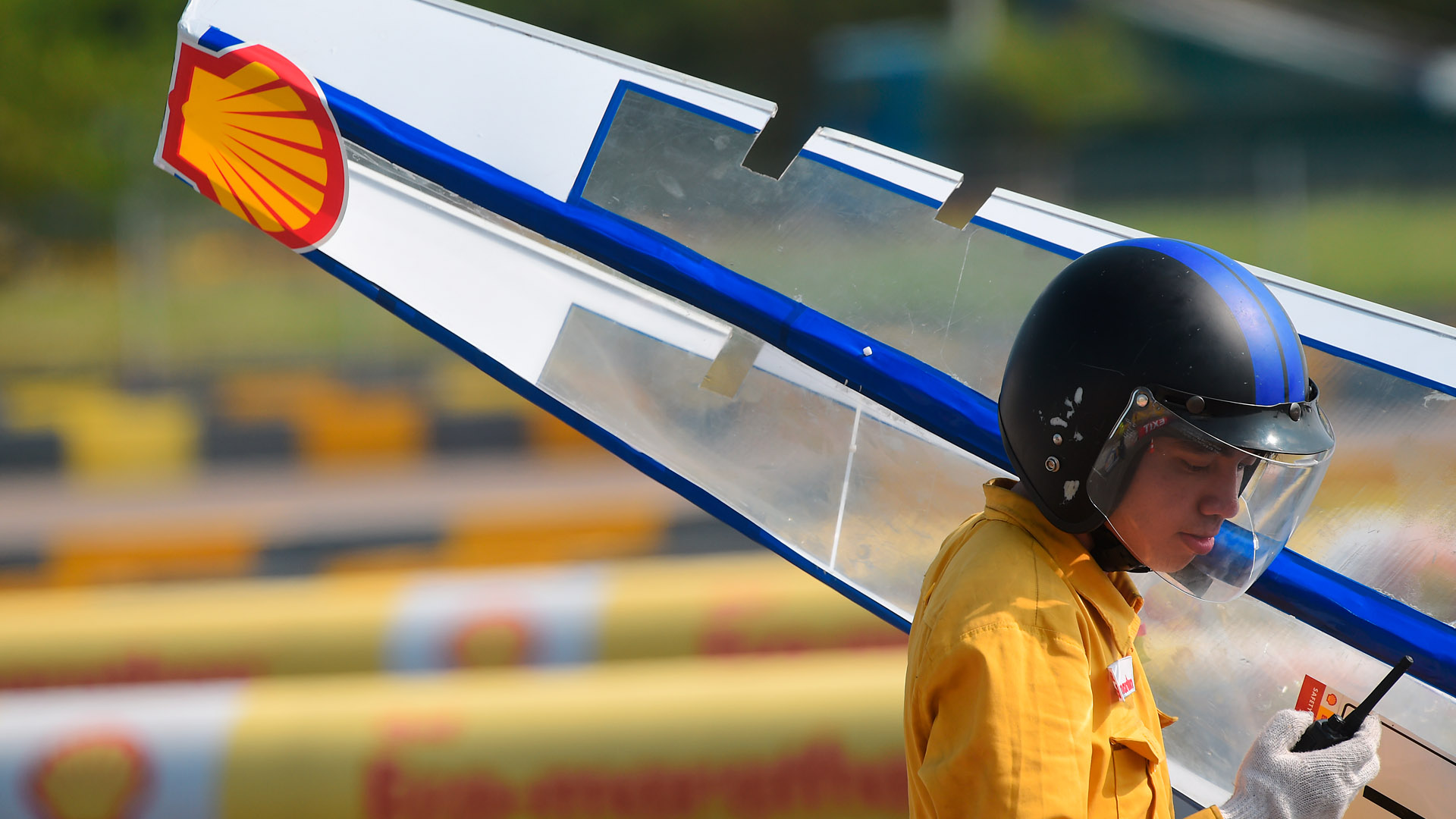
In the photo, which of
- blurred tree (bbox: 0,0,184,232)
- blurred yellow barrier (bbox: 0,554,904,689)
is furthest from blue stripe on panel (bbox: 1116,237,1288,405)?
blurred tree (bbox: 0,0,184,232)

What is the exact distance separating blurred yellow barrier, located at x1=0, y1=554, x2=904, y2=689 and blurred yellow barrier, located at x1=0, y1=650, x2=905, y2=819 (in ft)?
2.74

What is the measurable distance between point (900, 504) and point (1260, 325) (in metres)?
0.81

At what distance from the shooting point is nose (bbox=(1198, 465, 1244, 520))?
1.34 metres

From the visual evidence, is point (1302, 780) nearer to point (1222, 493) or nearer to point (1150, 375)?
point (1222, 493)

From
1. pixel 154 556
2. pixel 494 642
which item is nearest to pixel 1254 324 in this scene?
pixel 494 642

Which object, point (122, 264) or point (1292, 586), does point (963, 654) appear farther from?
point (122, 264)

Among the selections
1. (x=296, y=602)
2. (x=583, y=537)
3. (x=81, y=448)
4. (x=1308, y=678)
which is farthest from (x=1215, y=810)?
(x=81, y=448)

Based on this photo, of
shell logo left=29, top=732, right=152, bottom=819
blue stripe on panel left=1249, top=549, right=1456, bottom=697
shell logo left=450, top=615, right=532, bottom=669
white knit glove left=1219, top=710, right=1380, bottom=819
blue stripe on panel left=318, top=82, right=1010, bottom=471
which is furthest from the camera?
shell logo left=450, top=615, right=532, bottom=669

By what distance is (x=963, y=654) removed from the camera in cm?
121

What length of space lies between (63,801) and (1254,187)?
1249 cm

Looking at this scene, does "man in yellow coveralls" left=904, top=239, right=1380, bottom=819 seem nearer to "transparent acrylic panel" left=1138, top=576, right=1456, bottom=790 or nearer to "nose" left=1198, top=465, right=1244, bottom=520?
"nose" left=1198, top=465, right=1244, bottom=520

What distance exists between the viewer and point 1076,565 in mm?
1385

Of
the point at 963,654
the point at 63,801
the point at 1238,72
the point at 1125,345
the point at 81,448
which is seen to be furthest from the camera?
the point at 1238,72

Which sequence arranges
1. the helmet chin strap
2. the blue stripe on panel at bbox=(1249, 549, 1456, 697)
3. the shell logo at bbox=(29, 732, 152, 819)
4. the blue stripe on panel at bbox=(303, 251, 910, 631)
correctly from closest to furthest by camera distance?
the helmet chin strap
the blue stripe on panel at bbox=(1249, 549, 1456, 697)
the blue stripe on panel at bbox=(303, 251, 910, 631)
the shell logo at bbox=(29, 732, 152, 819)
